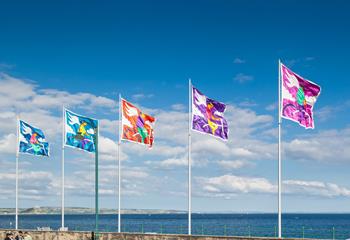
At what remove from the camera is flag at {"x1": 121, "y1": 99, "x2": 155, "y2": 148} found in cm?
4041

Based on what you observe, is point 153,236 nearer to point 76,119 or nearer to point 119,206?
point 119,206

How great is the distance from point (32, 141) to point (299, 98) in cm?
2390

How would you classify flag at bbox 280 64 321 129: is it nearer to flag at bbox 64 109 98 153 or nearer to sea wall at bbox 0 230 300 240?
sea wall at bbox 0 230 300 240

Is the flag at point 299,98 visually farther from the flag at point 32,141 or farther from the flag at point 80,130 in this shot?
the flag at point 32,141

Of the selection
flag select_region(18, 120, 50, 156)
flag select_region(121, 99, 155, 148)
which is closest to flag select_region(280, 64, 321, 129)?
flag select_region(121, 99, 155, 148)

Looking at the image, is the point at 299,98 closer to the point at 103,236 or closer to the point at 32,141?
the point at 103,236

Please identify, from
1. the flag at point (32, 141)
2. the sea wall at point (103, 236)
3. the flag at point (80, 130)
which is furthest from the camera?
the flag at point (32, 141)

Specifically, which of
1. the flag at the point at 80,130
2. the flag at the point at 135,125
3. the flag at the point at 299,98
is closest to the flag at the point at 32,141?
the flag at the point at 80,130

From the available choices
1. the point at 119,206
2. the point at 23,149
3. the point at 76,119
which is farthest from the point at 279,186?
the point at 23,149

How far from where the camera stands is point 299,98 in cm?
3181

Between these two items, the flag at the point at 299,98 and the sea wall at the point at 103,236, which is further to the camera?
the sea wall at the point at 103,236

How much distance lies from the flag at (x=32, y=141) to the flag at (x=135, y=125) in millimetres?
8940

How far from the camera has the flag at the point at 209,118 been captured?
36438 mm

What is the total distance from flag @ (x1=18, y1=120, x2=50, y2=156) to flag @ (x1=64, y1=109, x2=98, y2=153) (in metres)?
3.97
